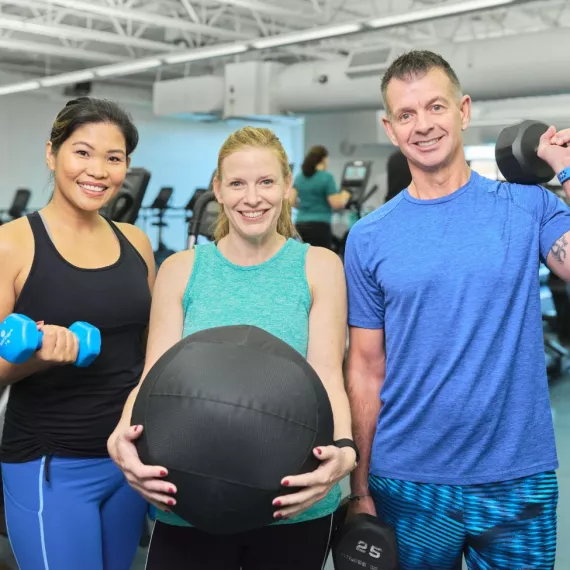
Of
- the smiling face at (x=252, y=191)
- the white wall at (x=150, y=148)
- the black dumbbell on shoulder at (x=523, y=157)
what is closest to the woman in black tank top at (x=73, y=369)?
the smiling face at (x=252, y=191)

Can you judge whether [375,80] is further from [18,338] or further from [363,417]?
[18,338]

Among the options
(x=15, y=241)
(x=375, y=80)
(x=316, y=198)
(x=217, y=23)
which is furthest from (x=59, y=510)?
(x=217, y=23)

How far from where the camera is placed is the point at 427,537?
1514 mm

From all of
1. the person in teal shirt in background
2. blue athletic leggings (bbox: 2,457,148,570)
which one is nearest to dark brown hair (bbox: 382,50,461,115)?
blue athletic leggings (bbox: 2,457,148,570)

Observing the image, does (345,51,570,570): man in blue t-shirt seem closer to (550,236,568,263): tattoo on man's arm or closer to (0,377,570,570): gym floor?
(550,236,568,263): tattoo on man's arm

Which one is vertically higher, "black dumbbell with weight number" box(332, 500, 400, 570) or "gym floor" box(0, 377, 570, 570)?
"black dumbbell with weight number" box(332, 500, 400, 570)

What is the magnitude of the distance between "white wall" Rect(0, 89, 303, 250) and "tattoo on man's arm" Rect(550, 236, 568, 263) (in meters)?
13.9

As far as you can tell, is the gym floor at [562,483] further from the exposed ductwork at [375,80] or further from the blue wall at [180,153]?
the blue wall at [180,153]

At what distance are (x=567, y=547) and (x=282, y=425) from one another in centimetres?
227

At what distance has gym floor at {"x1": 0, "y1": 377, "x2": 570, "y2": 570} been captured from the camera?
2761 millimetres

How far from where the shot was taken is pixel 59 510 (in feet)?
5.35

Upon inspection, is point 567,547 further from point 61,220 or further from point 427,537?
point 61,220

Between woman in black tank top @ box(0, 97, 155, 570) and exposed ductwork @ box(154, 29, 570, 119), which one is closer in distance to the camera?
woman in black tank top @ box(0, 97, 155, 570)

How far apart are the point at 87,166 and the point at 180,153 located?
652 inches
